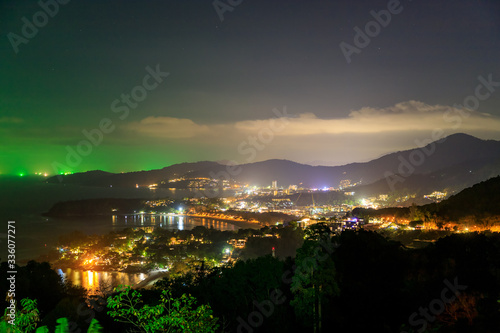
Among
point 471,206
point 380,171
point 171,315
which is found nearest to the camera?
point 171,315

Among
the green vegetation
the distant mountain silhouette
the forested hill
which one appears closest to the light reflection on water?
the green vegetation

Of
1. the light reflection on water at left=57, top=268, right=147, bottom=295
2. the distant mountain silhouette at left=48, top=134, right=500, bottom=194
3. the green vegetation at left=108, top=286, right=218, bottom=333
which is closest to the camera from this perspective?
the green vegetation at left=108, top=286, right=218, bottom=333

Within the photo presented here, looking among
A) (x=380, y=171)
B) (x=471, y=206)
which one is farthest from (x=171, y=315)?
(x=380, y=171)

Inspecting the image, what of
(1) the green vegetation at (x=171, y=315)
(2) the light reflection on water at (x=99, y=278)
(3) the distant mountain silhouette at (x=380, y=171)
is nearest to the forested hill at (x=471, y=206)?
(2) the light reflection on water at (x=99, y=278)

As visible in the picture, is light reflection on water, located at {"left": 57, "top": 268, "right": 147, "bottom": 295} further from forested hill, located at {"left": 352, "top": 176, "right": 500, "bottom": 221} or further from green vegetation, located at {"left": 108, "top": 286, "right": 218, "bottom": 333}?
forested hill, located at {"left": 352, "top": 176, "right": 500, "bottom": 221}

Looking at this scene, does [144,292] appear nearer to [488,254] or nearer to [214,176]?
[488,254]

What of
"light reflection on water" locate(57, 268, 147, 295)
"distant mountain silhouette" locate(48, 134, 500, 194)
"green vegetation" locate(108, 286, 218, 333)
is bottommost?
"light reflection on water" locate(57, 268, 147, 295)

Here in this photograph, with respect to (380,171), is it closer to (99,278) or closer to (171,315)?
(99,278)

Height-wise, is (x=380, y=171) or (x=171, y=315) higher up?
(x=380, y=171)

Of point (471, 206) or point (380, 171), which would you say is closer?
point (471, 206)

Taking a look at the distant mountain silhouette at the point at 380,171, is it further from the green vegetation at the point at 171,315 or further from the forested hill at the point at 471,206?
the green vegetation at the point at 171,315
